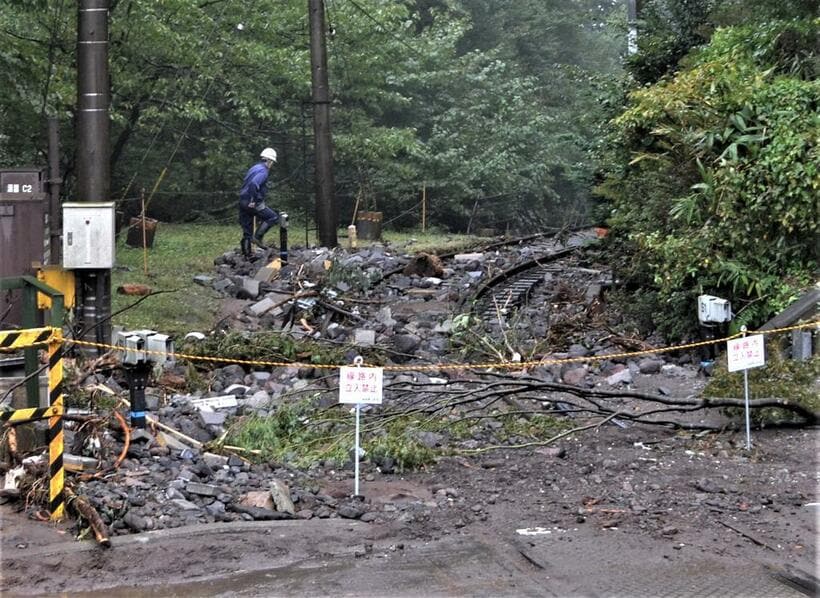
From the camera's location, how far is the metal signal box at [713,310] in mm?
11117

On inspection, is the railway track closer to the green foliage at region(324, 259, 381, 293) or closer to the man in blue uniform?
the green foliage at region(324, 259, 381, 293)

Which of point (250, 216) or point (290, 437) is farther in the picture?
point (250, 216)

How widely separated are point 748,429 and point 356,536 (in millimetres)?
3588

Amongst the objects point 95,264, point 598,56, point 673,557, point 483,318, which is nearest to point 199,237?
point 483,318

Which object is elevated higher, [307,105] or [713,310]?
[307,105]

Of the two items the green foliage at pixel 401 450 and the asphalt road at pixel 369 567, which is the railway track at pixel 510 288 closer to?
the green foliage at pixel 401 450

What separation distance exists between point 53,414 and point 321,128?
16485 mm

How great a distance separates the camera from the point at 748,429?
8.51m

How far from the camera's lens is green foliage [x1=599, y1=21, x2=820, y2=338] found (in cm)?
1157

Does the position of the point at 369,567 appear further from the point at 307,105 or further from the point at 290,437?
the point at 307,105

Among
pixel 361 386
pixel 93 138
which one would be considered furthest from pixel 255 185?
pixel 361 386

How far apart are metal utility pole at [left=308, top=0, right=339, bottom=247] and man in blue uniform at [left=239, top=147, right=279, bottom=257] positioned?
238cm

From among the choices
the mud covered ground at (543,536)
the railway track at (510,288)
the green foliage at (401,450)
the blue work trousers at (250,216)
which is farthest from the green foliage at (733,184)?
the blue work trousers at (250,216)

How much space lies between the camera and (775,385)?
930cm
